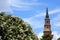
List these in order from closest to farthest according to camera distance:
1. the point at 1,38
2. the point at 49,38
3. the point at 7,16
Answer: the point at 1,38 → the point at 7,16 → the point at 49,38

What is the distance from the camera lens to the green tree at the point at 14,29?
2984cm

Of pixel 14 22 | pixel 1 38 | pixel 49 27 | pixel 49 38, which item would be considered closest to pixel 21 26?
pixel 14 22

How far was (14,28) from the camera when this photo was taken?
3052cm

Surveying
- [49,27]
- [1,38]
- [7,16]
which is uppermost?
[49,27]

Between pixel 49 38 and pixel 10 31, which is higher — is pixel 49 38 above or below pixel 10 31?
above

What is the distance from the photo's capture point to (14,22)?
31.4m

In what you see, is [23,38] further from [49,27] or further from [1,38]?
[49,27]

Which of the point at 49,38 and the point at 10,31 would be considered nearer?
the point at 10,31

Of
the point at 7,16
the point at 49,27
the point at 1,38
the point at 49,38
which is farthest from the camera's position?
the point at 49,27

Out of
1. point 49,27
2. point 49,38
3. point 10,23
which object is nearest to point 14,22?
point 10,23

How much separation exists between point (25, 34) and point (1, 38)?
2474mm

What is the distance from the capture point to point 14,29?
30531mm

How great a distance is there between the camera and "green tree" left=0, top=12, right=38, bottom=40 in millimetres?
29844

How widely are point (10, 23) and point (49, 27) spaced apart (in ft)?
549
